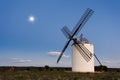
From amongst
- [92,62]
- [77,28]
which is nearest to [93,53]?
[92,62]

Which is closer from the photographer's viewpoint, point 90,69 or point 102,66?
point 90,69

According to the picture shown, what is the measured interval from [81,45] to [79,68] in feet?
16.9

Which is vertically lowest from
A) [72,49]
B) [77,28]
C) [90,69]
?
[90,69]

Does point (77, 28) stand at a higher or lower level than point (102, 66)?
higher

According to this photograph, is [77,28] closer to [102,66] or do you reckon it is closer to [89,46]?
[89,46]

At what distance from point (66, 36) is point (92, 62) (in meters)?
8.43

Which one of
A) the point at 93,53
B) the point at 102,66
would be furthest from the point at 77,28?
the point at 102,66

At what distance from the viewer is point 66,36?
62625 millimetres

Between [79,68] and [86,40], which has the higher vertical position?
[86,40]

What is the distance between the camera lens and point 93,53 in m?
62.2

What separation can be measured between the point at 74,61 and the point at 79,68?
192cm

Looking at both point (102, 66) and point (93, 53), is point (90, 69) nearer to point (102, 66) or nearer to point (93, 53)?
point (93, 53)

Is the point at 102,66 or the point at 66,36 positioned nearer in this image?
the point at 66,36

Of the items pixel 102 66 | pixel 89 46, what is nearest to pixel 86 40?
pixel 89 46
